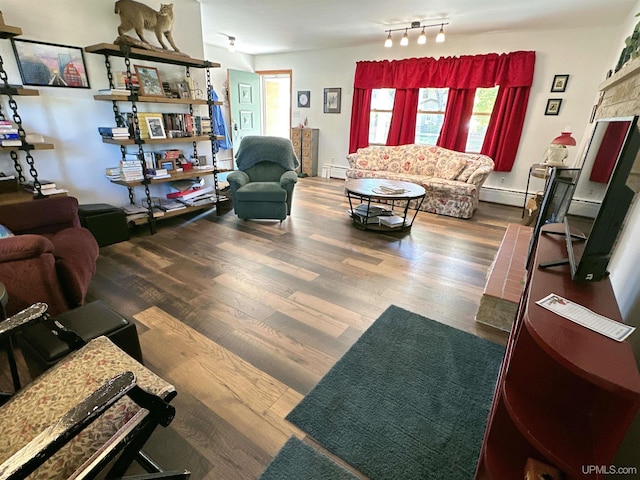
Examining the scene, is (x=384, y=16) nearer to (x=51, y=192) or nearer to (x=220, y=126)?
(x=220, y=126)

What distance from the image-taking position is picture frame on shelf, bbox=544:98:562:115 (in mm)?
4445

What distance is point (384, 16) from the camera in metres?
3.92

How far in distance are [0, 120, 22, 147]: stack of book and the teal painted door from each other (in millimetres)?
4356

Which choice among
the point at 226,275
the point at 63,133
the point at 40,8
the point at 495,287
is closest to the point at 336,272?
the point at 226,275

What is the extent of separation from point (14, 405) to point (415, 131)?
583 centimetres

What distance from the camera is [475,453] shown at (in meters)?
1.31

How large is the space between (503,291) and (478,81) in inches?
157

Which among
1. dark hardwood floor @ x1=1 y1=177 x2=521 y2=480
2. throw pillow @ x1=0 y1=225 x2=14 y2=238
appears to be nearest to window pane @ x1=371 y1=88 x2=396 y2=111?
dark hardwood floor @ x1=1 y1=177 x2=521 y2=480

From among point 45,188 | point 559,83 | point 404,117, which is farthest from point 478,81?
point 45,188

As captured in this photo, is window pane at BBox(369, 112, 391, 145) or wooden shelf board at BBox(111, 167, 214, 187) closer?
wooden shelf board at BBox(111, 167, 214, 187)

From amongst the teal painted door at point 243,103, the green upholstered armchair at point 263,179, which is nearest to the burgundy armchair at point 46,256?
the green upholstered armchair at point 263,179

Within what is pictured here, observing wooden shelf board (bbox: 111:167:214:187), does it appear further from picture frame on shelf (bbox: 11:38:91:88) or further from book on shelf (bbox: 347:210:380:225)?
book on shelf (bbox: 347:210:380:225)

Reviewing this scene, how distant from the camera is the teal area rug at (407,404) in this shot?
4.23ft

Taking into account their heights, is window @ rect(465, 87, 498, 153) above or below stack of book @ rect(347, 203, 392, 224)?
above
